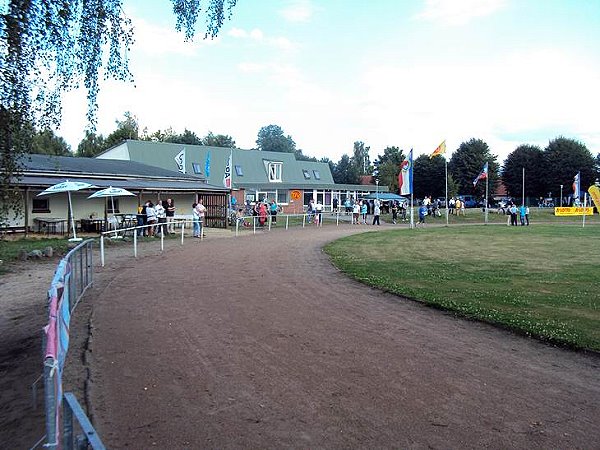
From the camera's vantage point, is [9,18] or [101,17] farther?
[101,17]

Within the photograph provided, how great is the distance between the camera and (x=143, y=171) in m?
33.9

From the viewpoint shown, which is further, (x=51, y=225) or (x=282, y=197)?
(x=282, y=197)

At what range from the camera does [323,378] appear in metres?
5.40

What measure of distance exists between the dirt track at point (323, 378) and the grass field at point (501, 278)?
2.31 ft

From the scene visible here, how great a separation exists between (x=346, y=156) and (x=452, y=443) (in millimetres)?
88601

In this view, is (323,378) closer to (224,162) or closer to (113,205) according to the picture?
(113,205)

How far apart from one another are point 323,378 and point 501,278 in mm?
7829

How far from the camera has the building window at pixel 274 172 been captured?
181 feet

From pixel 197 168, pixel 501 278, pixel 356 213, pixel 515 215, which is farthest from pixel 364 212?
pixel 501 278

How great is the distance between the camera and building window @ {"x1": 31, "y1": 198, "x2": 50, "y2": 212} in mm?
25266

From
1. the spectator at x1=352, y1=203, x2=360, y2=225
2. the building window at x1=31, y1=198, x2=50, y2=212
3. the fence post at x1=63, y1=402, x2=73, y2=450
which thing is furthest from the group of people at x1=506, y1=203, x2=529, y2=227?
the fence post at x1=63, y1=402, x2=73, y2=450

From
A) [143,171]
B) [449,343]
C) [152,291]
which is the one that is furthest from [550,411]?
[143,171]

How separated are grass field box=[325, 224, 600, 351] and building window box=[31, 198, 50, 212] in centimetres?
1580

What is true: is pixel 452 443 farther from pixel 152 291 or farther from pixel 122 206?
pixel 122 206
